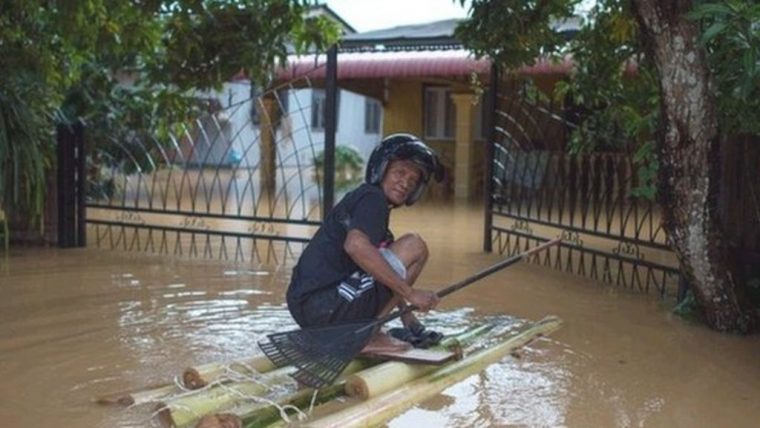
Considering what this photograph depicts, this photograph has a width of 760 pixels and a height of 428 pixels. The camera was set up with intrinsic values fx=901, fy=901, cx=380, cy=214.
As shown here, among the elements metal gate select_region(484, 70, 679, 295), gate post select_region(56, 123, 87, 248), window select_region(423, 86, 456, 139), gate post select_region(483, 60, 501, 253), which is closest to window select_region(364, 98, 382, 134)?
window select_region(423, 86, 456, 139)

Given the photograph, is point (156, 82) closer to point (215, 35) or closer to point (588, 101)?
point (215, 35)

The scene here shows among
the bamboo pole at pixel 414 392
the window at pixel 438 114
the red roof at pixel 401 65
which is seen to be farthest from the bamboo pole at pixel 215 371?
the window at pixel 438 114

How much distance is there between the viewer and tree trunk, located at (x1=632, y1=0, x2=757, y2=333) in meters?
5.52

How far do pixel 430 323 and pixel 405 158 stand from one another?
2.04 m

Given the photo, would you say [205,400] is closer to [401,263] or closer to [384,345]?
[384,345]

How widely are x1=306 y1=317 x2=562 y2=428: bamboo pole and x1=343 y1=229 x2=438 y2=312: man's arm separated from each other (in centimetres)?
41

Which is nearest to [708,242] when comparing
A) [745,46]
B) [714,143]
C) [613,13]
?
[714,143]

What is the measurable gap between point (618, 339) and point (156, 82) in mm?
4733

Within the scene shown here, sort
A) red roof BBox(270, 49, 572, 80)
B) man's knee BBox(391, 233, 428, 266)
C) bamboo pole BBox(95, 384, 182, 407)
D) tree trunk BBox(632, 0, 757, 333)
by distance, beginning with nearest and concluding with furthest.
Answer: bamboo pole BBox(95, 384, 182, 407)
man's knee BBox(391, 233, 428, 266)
tree trunk BBox(632, 0, 757, 333)
red roof BBox(270, 49, 572, 80)

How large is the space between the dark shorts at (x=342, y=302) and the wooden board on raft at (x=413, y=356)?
7.9 inches

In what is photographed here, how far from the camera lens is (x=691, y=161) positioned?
5738 mm

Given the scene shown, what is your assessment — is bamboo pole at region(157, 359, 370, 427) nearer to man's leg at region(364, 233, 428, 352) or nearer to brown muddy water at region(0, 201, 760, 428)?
brown muddy water at region(0, 201, 760, 428)

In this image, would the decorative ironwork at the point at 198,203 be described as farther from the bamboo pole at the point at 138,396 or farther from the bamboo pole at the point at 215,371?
the bamboo pole at the point at 138,396

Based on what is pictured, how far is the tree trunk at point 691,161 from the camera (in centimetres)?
552
